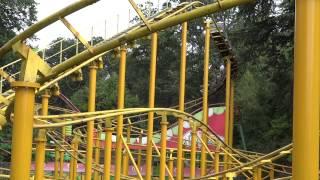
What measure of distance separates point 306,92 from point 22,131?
1.85m

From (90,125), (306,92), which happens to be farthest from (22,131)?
(90,125)

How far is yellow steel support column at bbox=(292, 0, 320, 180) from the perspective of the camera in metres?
2.41

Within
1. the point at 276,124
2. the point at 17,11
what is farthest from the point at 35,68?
the point at 17,11

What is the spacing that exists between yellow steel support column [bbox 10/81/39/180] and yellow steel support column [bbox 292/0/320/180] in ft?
5.76

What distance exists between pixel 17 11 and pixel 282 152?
23207 mm

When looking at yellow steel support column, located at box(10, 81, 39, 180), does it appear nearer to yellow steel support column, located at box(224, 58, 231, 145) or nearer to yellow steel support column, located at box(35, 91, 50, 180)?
yellow steel support column, located at box(35, 91, 50, 180)

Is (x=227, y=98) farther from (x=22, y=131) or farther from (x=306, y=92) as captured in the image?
(x=306, y=92)

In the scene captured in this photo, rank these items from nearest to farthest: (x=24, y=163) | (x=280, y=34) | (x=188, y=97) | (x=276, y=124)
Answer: (x=24, y=163) < (x=280, y=34) < (x=276, y=124) < (x=188, y=97)

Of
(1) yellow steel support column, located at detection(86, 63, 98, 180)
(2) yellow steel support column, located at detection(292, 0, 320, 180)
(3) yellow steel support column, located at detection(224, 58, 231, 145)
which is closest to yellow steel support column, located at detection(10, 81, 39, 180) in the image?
(2) yellow steel support column, located at detection(292, 0, 320, 180)

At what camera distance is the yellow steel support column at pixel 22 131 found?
11.1 feet

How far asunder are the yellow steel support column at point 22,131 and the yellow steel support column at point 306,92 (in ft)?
5.76

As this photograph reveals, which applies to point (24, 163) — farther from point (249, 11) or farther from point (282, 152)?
point (249, 11)

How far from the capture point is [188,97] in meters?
35.1

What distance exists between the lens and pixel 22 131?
3418 millimetres
